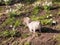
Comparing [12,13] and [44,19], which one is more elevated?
[12,13]

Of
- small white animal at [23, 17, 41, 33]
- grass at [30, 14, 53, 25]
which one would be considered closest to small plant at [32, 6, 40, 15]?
grass at [30, 14, 53, 25]

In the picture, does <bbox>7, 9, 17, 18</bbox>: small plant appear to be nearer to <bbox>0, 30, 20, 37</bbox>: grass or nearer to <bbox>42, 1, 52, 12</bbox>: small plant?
<bbox>0, 30, 20, 37</bbox>: grass

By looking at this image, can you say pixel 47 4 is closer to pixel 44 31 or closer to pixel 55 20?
pixel 55 20

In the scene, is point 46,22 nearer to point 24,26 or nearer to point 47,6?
point 24,26

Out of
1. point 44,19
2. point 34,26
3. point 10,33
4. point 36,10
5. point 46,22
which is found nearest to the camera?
point 34,26

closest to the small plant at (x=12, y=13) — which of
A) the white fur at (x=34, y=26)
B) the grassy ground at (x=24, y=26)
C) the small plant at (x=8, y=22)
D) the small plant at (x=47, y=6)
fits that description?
the grassy ground at (x=24, y=26)

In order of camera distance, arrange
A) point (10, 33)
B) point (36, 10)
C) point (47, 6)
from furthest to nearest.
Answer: point (36, 10) → point (47, 6) → point (10, 33)

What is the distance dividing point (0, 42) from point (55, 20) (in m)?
2.25

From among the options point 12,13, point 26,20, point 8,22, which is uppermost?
point 12,13

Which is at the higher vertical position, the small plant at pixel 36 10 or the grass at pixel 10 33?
the small plant at pixel 36 10

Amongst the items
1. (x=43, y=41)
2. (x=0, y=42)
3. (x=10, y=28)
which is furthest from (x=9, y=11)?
(x=43, y=41)

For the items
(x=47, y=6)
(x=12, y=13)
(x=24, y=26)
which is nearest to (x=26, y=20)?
(x=24, y=26)

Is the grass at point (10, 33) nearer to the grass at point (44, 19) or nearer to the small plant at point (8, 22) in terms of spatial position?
the small plant at point (8, 22)

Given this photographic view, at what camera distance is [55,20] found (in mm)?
9516
